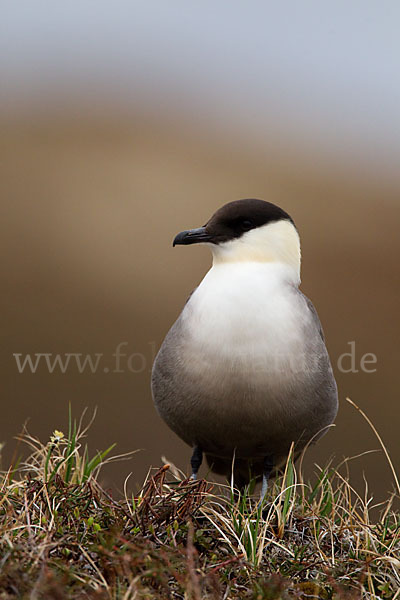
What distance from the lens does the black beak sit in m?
4.32

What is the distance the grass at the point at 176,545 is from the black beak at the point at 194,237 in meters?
1.25

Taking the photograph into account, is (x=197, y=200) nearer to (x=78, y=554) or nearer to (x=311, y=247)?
(x=311, y=247)

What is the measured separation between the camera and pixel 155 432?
9.58m

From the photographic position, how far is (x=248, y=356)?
3.87 metres

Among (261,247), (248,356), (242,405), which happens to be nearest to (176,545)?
(242,405)

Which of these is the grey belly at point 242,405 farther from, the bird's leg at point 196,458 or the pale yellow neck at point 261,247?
the pale yellow neck at point 261,247

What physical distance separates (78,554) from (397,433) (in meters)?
7.66

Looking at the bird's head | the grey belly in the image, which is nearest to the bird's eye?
the bird's head

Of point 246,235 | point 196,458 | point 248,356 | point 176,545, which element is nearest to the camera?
point 176,545

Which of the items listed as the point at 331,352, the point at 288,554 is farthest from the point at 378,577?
the point at 331,352

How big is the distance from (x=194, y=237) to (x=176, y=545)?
5.91 feet

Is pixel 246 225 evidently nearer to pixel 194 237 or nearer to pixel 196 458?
pixel 194 237

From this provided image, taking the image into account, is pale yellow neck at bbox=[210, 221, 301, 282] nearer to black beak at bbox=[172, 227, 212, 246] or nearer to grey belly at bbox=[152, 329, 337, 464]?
black beak at bbox=[172, 227, 212, 246]

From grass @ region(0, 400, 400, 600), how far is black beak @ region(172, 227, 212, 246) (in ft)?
4.11
